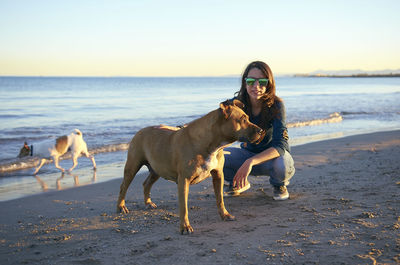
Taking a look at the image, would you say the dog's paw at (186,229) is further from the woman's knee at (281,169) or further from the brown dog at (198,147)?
the woman's knee at (281,169)

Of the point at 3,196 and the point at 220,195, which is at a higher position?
the point at 220,195

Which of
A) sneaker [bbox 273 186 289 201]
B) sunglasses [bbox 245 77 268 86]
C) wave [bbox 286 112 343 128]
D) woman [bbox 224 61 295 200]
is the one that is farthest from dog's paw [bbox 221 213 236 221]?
wave [bbox 286 112 343 128]

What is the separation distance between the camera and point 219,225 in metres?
4.26

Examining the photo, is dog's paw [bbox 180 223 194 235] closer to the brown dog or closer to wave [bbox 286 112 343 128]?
the brown dog

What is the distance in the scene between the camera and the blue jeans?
5133 mm

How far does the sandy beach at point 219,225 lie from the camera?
11.1ft

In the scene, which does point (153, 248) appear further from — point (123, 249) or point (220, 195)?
point (220, 195)

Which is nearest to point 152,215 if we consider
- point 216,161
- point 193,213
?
point 193,213

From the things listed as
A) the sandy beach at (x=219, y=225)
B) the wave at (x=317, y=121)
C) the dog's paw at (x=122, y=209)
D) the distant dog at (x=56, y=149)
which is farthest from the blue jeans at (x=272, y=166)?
the wave at (x=317, y=121)

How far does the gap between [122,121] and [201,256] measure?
46.9 ft

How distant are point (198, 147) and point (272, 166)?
163 centimetres

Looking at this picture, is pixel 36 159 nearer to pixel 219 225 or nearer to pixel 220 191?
pixel 220 191

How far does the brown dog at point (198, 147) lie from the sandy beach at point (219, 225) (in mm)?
463

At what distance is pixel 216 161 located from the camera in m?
4.16
